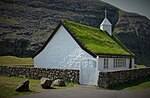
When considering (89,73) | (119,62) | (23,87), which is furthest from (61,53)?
(23,87)

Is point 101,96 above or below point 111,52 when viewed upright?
below

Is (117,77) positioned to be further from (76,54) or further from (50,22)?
(50,22)

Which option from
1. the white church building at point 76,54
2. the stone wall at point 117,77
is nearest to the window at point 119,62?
the white church building at point 76,54

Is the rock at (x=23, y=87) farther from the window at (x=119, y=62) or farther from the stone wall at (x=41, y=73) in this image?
the window at (x=119, y=62)

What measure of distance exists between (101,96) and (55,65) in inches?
471

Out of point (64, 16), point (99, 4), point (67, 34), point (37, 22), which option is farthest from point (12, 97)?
point (99, 4)

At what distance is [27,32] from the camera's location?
100375 millimetres

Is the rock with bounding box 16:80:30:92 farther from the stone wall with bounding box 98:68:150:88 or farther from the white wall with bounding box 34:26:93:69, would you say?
the white wall with bounding box 34:26:93:69

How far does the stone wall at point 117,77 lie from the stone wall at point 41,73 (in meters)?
2.68

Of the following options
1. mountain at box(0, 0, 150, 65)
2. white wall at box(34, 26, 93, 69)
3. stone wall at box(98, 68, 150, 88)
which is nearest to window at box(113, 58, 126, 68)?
stone wall at box(98, 68, 150, 88)

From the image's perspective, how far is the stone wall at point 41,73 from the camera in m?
23.9

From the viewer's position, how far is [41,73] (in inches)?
1010

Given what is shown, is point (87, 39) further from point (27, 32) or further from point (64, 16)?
point (64, 16)

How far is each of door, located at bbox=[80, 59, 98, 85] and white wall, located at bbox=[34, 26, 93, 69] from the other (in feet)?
2.24
